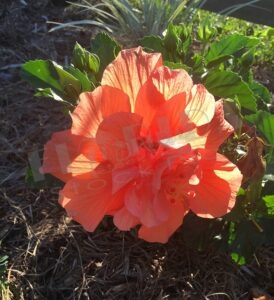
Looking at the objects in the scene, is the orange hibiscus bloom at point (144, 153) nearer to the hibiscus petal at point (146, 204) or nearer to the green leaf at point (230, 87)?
the hibiscus petal at point (146, 204)

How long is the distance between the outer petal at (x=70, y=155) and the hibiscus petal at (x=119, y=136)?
4 centimetres

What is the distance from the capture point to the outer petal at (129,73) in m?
0.96

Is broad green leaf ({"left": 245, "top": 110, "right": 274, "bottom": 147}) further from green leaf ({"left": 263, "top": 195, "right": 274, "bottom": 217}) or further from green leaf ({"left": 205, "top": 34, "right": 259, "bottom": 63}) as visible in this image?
green leaf ({"left": 205, "top": 34, "right": 259, "bottom": 63})

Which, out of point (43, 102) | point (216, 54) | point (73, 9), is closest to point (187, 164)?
point (216, 54)

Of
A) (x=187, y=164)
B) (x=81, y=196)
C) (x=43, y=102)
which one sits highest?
(x=187, y=164)

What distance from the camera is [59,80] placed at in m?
1.18

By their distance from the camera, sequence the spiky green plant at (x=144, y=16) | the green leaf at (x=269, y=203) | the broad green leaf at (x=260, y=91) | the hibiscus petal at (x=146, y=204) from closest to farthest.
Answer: the hibiscus petal at (x=146, y=204)
the green leaf at (x=269, y=203)
the broad green leaf at (x=260, y=91)
the spiky green plant at (x=144, y=16)

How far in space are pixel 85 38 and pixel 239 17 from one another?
28.5 inches

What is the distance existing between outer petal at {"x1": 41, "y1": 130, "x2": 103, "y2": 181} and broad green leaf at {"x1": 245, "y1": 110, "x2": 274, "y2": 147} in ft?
1.23

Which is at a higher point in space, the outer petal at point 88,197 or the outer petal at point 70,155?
the outer petal at point 70,155

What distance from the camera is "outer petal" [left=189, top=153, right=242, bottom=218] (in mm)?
928

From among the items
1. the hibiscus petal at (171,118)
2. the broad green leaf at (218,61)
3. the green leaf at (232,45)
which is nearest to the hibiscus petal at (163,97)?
the hibiscus petal at (171,118)

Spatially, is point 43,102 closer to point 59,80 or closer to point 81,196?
point 59,80

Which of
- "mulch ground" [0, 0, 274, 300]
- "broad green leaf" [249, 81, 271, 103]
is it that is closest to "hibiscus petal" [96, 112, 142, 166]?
"mulch ground" [0, 0, 274, 300]
